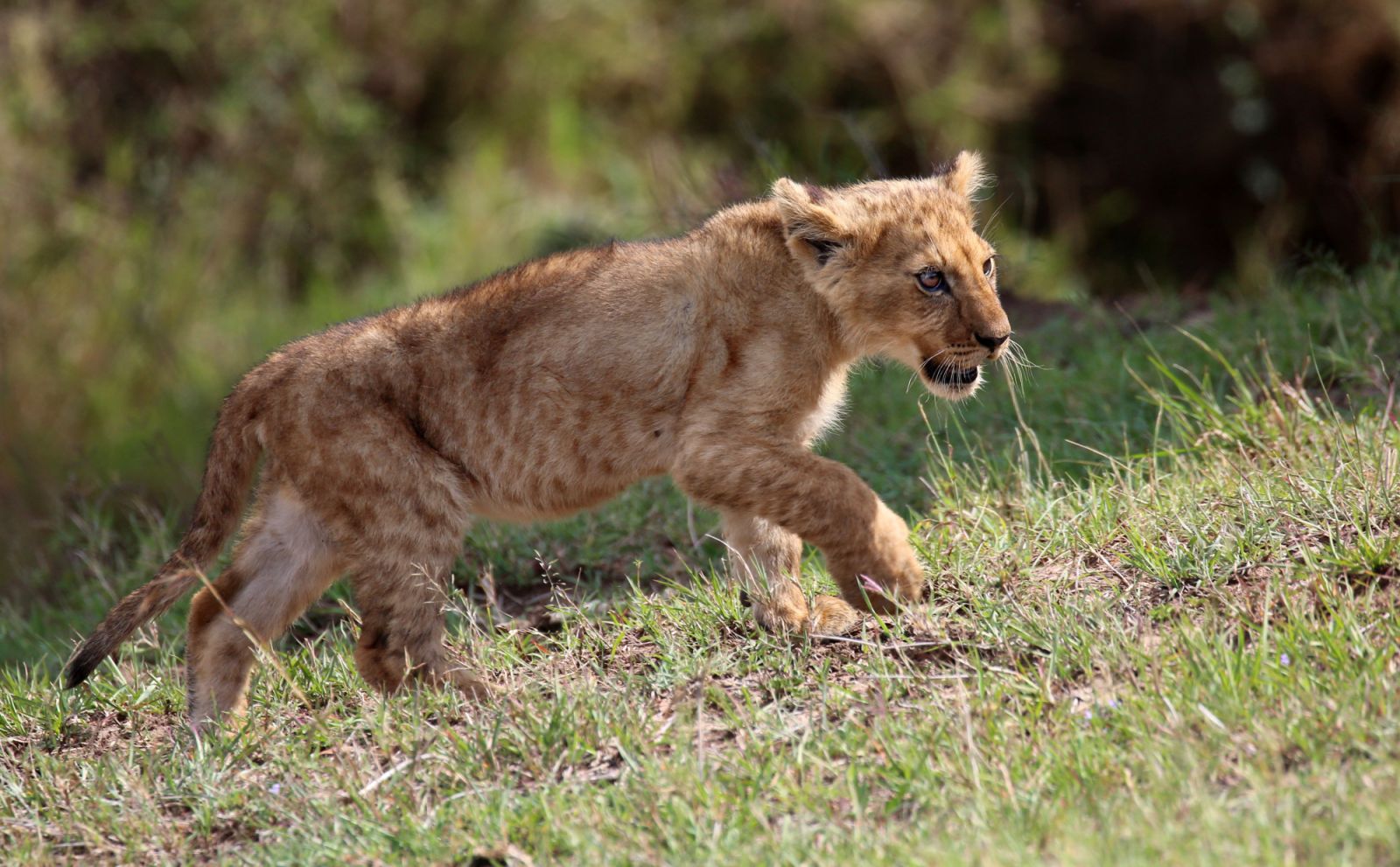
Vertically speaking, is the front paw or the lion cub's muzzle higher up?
the lion cub's muzzle

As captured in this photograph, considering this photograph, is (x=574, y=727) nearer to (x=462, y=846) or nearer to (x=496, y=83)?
(x=462, y=846)

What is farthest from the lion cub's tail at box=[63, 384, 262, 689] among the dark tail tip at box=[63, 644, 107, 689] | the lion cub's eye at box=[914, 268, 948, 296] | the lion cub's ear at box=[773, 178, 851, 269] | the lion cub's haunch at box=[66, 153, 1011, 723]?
the lion cub's eye at box=[914, 268, 948, 296]

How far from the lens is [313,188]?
1254 cm

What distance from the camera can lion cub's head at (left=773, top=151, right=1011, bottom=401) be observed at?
194 inches

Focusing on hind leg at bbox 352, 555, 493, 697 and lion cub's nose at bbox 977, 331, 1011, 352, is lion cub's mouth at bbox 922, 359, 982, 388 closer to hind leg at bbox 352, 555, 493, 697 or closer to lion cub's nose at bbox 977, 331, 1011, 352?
lion cub's nose at bbox 977, 331, 1011, 352

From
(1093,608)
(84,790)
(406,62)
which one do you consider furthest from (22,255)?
(1093,608)

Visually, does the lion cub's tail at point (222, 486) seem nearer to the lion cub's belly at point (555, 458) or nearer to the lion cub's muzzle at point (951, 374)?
the lion cub's belly at point (555, 458)

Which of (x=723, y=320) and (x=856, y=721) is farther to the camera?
(x=723, y=320)

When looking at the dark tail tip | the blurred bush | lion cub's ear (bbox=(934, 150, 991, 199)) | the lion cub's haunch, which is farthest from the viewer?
the blurred bush

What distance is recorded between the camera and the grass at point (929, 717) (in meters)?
3.35

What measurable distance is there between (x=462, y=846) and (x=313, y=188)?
32.3 ft

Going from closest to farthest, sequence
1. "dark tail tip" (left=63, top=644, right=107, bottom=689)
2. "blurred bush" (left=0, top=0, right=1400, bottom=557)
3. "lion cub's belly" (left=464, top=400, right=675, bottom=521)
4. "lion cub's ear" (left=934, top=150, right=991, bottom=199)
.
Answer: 1. "dark tail tip" (left=63, top=644, right=107, bottom=689)
2. "lion cub's belly" (left=464, top=400, right=675, bottom=521)
3. "lion cub's ear" (left=934, top=150, right=991, bottom=199)
4. "blurred bush" (left=0, top=0, right=1400, bottom=557)

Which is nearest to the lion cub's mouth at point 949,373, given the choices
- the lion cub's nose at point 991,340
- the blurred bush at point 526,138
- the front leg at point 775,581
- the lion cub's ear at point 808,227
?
the lion cub's nose at point 991,340

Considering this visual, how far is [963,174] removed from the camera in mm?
5438
